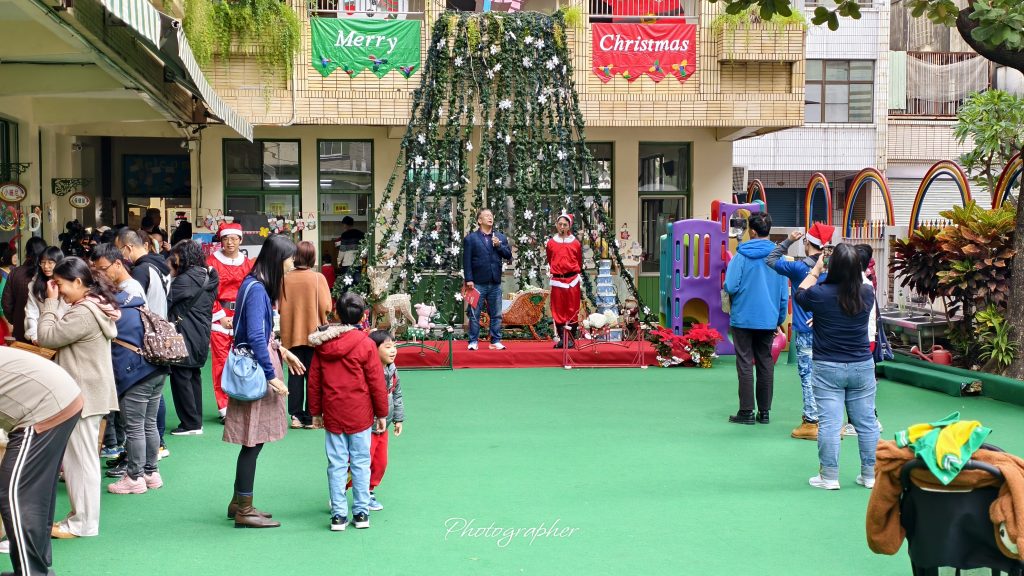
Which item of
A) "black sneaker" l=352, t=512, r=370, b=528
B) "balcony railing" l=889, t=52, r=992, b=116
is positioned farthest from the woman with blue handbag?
"balcony railing" l=889, t=52, r=992, b=116

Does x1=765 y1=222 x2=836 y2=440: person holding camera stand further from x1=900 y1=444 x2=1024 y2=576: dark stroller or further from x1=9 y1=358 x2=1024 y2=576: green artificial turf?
x1=900 y1=444 x2=1024 y2=576: dark stroller

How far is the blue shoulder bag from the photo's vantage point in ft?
20.1

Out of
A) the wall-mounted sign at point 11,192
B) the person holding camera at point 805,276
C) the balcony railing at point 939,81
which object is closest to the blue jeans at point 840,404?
the person holding camera at point 805,276

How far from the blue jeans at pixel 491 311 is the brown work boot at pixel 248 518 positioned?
7.40 meters

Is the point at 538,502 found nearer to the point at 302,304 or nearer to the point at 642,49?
the point at 302,304

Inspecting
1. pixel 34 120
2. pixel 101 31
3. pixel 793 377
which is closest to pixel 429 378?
pixel 793 377

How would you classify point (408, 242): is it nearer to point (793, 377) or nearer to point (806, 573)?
point (793, 377)

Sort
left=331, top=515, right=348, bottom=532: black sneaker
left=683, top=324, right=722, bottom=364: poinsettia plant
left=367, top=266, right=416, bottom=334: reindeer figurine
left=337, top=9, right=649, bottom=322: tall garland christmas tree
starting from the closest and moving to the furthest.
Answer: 1. left=331, top=515, right=348, bottom=532: black sneaker
2. left=683, top=324, right=722, bottom=364: poinsettia plant
3. left=367, top=266, right=416, bottom=334: reindeer figurine
4. left=337, top=9, right=649, bottom=322: tall garland christmas tree

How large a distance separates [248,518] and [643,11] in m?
12.7

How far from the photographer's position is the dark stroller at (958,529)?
423 centimetres

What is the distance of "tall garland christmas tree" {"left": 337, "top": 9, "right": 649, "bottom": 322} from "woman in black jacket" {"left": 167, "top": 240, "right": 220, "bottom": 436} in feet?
21.2

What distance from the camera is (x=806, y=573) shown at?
18.1 ft

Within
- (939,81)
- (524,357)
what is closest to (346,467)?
(524,357)

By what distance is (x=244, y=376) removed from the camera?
611 cm
